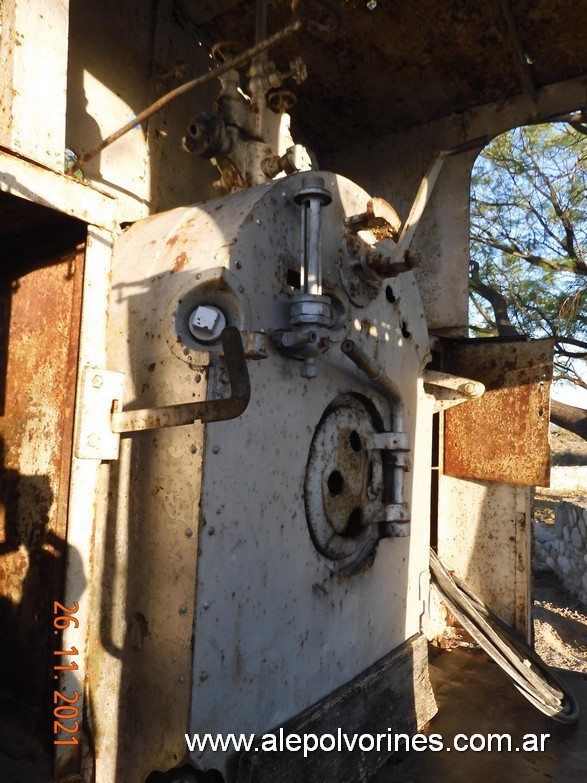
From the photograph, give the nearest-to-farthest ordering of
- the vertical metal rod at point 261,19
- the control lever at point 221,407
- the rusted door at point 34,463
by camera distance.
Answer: the control lever at point 221,407 → the rusted door at point 34,463 → the vertical metal rod at point 261,19

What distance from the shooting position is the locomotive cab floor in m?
2.73

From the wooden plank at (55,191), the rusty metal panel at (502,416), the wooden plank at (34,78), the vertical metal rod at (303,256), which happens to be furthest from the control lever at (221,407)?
the rusty metal panel at (502,416)

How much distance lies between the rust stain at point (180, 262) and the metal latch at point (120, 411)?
1.35 ft

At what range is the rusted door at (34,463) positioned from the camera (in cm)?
200

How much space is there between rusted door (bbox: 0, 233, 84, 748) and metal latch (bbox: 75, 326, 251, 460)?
0.14 m

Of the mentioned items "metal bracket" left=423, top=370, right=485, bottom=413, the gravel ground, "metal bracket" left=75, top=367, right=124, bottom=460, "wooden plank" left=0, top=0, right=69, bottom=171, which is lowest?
the gravel ground

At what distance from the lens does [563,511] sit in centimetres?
994

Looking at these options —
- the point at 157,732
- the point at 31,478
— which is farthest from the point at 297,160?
the point at 157,732

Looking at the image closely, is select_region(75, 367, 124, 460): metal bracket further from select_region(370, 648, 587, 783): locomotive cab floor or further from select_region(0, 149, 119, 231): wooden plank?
select_region(370, 648, 587, 783): locomotive cab floor

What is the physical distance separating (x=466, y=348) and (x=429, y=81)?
203cm

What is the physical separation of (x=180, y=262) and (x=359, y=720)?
210cm

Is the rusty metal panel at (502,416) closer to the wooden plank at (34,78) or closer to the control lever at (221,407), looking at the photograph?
the control lever at (221,407)

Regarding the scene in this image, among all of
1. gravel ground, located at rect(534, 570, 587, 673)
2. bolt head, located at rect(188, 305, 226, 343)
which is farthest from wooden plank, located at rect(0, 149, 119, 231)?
gravel ground, located at rect(534, 570, 587, 673)

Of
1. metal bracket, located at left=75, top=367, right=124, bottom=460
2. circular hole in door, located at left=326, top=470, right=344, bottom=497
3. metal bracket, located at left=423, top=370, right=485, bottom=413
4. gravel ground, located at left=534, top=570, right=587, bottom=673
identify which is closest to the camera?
metal bracket, located at left=75, top=367, right=124, bottom=460
